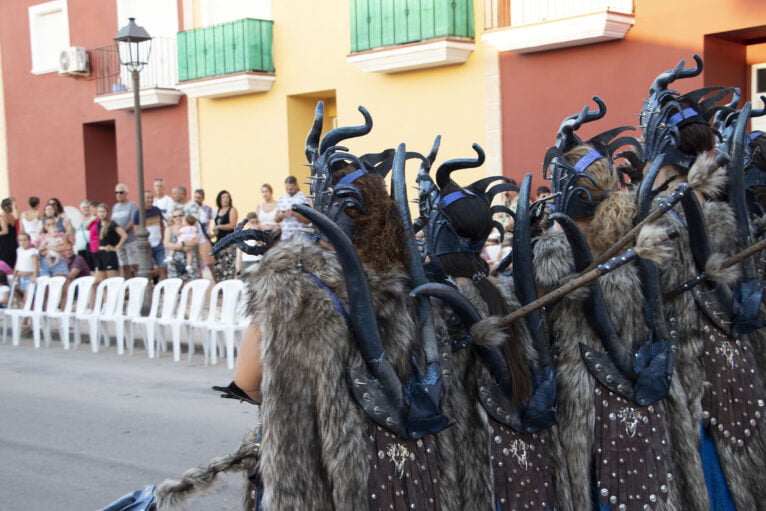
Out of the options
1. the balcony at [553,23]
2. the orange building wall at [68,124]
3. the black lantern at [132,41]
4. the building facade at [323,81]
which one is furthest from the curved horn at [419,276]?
the orange building wall at [68,124]

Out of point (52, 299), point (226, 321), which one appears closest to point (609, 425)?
point (226, 321)

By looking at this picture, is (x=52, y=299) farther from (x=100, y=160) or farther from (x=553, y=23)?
(x=100, y=160)

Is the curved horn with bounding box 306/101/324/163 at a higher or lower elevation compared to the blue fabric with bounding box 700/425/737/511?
higher

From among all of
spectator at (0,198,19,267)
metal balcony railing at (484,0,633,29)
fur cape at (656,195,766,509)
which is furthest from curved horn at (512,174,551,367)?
spectator at (0,198,19,267)

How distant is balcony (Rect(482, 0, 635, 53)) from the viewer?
13141 mm

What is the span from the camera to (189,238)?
13.9 m

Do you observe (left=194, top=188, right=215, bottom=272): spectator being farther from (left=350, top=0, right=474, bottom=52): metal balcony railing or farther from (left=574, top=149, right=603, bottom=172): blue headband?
(left=574, top=149, right=603, bottom=172): blue headband

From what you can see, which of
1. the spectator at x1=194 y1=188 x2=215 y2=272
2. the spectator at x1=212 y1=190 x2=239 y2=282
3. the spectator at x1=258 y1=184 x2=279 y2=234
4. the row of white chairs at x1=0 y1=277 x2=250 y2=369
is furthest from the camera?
the spectator at x1=258 y1=184 x2=279 y2=234

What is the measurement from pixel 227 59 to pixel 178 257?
5.75m

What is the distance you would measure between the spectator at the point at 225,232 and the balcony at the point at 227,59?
3826 mm

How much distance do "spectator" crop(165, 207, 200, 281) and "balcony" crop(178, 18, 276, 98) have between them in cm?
477

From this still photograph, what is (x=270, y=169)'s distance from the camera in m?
18.3

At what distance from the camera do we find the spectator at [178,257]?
13891 millimetres

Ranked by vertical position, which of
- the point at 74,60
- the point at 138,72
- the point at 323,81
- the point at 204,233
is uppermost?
the point at 74,60
